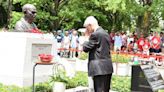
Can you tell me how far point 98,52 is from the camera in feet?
30.3

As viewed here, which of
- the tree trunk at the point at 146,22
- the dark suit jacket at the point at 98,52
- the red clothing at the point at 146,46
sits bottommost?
the dark suit jacket at the point at 98,52

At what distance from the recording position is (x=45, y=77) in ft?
38.4

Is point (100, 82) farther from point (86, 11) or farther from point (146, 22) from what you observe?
point (86, 11)

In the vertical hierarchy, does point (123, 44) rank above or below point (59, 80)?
above

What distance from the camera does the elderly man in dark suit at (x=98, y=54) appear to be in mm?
9141

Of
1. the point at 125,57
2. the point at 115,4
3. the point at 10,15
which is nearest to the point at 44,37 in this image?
the point at 125,57

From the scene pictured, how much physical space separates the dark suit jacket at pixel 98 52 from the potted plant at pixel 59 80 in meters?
1.01

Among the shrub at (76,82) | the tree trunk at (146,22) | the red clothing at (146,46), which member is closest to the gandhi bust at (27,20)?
the shrub at (76,82)

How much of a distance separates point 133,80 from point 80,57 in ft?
37.0

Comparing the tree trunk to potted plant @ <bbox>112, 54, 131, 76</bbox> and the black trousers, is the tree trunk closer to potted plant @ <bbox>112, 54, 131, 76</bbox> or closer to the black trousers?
potted plant @ <bbox>112, 54, 131, 76</bbox>

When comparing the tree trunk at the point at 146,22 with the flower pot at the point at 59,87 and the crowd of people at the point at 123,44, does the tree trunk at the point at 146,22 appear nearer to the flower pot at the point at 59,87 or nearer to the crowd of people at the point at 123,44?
the crowd of people at the point at 123,44

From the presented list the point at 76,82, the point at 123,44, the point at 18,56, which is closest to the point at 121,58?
the point at 123,44

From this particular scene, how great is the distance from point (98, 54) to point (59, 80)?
1.48m

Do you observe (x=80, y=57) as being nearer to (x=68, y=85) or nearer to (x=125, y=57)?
(x=125, y=57)
